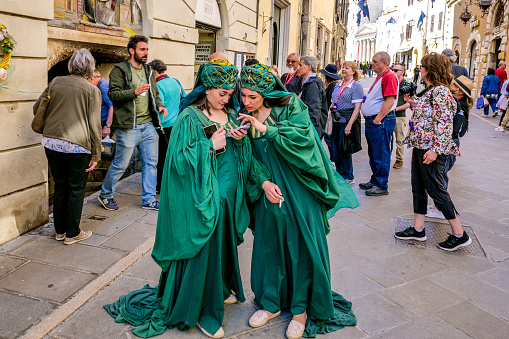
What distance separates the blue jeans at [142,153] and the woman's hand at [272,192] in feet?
9.59

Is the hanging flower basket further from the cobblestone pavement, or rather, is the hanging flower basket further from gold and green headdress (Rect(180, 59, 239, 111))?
gold and green headdress (Rect(180, 59, 239, 111))

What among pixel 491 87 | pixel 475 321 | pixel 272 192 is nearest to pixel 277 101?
pixel 272 192

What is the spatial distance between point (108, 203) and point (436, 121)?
361cm

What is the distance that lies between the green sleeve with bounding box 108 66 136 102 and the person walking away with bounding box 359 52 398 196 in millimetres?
3158

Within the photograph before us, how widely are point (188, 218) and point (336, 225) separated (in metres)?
2.79

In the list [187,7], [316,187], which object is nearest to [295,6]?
[187,7]

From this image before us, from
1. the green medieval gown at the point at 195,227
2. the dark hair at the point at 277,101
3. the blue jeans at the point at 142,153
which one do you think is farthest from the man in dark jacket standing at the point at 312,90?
the green medieval gown at the point at 195,227

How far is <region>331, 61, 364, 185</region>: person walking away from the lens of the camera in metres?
6.75

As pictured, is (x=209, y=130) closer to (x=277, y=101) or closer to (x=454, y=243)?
(x=277, y=101)

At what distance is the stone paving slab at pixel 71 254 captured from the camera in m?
3.95

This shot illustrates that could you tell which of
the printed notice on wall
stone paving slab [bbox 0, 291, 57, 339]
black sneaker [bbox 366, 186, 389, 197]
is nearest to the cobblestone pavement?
stone paving slab [bbox 0, 291, 57, 339]

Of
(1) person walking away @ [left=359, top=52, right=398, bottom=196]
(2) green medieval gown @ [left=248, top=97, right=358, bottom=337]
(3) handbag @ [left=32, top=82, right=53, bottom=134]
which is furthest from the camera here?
(1) person walking away @ [left=359, top=52, right=398, bottom=196]

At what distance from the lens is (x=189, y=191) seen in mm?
2779

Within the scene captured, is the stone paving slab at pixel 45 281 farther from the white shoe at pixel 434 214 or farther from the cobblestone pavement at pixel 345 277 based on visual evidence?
the white shoe at pixel 434 214
